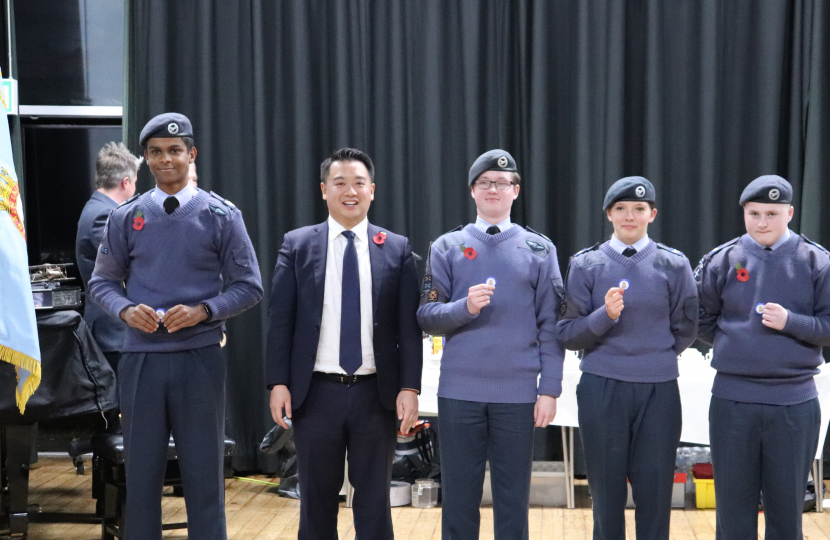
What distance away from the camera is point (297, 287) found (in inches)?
112

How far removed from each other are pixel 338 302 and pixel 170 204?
0.64m

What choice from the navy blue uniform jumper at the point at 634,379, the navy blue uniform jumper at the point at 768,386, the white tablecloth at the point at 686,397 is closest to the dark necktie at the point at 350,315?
the navy blue uniform jumper at the point at 634,379

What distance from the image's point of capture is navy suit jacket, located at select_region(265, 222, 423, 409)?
110 inches

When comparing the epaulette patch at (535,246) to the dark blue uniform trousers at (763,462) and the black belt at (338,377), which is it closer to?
the black belt at (338,377)

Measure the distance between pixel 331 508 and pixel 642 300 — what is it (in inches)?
47.4

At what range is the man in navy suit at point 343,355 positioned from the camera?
110 inches

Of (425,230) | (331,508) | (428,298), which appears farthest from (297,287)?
(425,230)

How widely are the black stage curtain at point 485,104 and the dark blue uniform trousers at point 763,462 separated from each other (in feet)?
7.31

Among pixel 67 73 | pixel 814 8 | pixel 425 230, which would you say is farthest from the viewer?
pixel 67 73

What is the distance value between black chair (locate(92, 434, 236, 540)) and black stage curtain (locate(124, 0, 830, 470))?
156cm

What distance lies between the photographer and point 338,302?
2.84m

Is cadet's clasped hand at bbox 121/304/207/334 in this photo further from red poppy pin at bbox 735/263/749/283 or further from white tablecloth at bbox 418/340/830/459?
red poppy pin at bbox 735/263/749/283

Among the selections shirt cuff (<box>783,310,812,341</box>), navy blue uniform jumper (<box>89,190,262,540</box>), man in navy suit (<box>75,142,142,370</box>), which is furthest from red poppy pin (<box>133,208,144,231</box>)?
shirt cuff (<box>783,310,812,341</box>)

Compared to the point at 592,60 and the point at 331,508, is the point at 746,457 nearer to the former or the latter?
the point at 331,508
